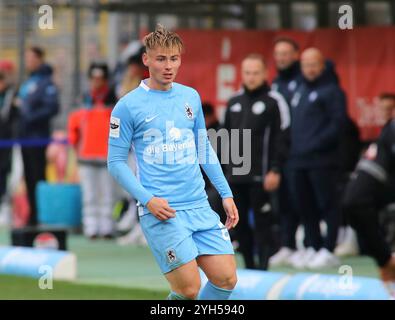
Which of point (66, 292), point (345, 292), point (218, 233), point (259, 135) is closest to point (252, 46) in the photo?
point (259, 135)

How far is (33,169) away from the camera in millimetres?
19438

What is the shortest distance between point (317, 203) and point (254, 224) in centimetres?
202

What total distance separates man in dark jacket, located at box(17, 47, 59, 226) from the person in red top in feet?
1.35

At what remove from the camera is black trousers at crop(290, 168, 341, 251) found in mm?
14859

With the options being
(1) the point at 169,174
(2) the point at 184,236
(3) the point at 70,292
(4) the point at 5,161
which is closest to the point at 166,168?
(1) the point at 169,174

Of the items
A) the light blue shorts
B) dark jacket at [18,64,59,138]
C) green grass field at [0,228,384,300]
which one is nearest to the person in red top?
dark jacket at [18,64,59,138]

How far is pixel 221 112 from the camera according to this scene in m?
18.0

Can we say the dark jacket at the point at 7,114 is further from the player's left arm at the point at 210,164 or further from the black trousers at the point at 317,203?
the player's left arm at the point at 210,164

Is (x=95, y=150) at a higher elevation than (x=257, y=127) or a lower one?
lower

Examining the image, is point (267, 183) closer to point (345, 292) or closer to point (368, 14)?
point (345, 292)

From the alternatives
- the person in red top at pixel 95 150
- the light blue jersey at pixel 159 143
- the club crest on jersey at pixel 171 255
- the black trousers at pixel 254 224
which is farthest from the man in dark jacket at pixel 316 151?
the club crest on jersey at pixel 171 255

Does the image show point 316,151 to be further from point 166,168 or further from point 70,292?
point 166,168

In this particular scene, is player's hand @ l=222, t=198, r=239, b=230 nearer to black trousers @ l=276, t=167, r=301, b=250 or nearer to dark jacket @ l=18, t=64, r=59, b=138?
black trousers @ l=276, t=167, r=301, b=250

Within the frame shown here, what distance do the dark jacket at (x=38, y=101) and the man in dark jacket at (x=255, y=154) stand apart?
6003mm
